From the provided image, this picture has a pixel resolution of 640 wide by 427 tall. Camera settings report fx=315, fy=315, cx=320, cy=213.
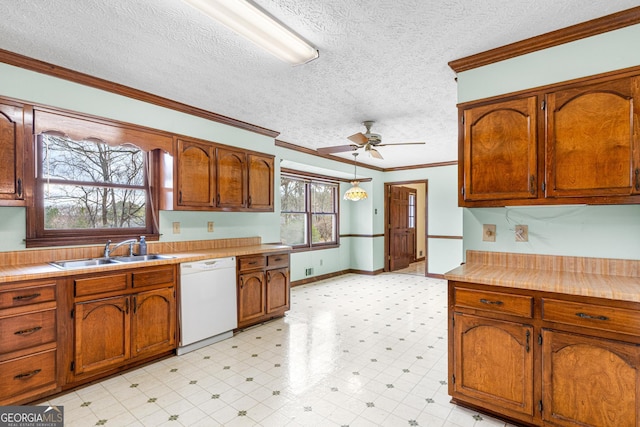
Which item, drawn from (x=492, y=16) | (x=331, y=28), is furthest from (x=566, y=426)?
(x=331, y=28)

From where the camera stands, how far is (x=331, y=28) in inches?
80.7

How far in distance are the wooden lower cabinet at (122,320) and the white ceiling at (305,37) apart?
1719 mm

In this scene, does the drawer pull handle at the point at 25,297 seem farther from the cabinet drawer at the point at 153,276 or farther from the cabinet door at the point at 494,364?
the cabinet door at the point at 494,364

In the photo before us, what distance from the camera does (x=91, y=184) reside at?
298 cm

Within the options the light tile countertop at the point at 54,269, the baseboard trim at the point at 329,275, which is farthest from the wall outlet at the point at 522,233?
the baseboard trim at the point at 329,275

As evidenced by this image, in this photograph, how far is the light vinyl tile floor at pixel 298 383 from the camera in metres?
2.13

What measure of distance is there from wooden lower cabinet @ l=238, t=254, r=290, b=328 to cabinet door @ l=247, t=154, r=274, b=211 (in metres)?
0.73

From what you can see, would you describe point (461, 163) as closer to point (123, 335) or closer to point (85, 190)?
point (123, 335)

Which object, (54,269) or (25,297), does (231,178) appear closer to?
(54,269)

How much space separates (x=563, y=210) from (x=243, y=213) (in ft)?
11.2

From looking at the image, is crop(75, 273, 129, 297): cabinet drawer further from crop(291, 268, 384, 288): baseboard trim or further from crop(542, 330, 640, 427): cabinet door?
crop(291, 268, 384, 288): baseboard trim

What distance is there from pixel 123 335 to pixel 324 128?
3200 mm

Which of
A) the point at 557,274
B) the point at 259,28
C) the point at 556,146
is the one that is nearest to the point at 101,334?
the point at 259,28

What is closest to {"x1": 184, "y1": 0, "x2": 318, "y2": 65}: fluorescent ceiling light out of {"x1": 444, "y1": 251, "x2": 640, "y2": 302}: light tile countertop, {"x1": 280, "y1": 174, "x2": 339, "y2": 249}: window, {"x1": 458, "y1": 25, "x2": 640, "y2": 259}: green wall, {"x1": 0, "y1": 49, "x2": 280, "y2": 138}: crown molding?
{"x1": 458, "y1": 25, "x2": 640, "y2": 259}: green wall
